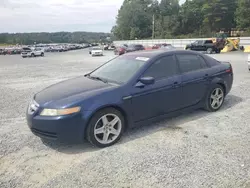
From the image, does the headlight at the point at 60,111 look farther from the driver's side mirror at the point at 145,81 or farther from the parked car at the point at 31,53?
the parked car at the point at 31,53

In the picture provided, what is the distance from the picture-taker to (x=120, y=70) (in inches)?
201

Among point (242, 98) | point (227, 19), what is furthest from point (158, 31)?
point (242, 98)

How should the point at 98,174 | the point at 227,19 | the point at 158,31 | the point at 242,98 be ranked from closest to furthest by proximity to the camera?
the point at 98,174 < the point at 242,98 < the point at 227,19 < the point at 158,31

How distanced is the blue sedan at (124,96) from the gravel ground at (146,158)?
0.93 ft

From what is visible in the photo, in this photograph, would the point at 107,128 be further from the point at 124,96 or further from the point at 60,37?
the point at 60,37

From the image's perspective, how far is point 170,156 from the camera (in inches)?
155

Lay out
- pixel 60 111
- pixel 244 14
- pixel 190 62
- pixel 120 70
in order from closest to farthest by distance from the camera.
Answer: pixel 60 111 < pixel 120 70 < pixel 190 62 < pixel 244 14

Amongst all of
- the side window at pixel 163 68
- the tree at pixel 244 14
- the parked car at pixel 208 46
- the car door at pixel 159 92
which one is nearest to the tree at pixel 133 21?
the tree at pixel 244 14

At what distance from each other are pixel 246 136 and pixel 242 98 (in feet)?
9.40

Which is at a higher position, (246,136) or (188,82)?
(188,82)

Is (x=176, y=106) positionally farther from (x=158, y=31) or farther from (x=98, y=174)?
(x=158, y=31)

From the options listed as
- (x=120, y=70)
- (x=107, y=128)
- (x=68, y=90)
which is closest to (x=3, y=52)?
(x=120, y=70)

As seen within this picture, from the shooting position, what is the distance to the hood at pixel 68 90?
4.29 m

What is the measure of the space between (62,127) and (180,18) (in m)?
85.3
